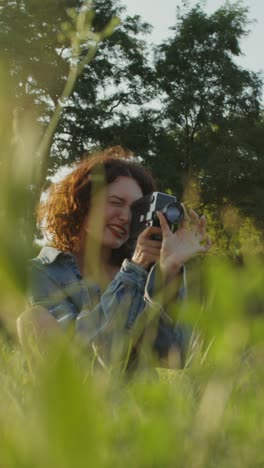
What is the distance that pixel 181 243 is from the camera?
5.49ft

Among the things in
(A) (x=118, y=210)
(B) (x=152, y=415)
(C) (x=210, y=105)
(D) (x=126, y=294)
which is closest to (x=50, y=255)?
(A) (x=118, y=210)

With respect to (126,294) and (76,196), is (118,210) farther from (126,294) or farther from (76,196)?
(126,294)

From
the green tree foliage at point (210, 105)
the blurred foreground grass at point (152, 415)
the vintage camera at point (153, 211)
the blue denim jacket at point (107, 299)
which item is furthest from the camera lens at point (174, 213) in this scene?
the green tree foliage at point (210, 105)

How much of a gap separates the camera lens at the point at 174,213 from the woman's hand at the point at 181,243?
0.02 meters

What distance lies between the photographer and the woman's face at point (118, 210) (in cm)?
218

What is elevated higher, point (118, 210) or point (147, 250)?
point (118, 210)

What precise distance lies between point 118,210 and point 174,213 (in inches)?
16.5

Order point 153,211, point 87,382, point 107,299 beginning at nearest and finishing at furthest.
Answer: point 87,382 → point 107,299 → point 153,211

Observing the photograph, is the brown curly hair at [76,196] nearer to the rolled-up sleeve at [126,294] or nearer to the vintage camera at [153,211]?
the vintage camera at [153,211]

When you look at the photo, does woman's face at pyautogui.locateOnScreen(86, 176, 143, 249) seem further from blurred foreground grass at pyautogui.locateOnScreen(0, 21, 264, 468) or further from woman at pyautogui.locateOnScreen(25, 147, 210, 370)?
blurred foreground grass at pyautogui.locateOnScreen(0, 21, 264, 468)

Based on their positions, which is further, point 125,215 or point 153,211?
point 125,215

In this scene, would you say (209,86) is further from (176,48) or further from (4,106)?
(4,106)

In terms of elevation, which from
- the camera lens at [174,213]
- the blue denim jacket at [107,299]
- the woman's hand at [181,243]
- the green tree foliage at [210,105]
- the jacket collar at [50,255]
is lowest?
the blue denim jacket at [107,299]

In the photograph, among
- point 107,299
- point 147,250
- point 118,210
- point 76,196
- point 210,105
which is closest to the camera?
point 107,299
